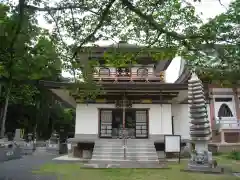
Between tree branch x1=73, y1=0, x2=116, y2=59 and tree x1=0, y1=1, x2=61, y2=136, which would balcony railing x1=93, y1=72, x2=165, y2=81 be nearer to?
tree x1=0, y1=1, x2=61, y2=136

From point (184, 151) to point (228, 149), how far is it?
405 centimetres

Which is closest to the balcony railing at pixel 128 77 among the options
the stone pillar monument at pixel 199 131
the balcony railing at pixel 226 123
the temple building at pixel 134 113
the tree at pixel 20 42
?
the temple building at pixel 134 113

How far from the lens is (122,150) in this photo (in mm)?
14625

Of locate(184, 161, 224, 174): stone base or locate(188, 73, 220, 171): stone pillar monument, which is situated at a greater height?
locate(188, 73, 220, 171): stone pillar monument

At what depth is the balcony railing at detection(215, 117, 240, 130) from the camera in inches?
773

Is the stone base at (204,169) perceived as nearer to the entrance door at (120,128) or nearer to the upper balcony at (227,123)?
the entrance door at (120,128)

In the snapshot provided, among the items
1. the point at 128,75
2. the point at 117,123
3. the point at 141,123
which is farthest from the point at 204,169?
the point at 128,75

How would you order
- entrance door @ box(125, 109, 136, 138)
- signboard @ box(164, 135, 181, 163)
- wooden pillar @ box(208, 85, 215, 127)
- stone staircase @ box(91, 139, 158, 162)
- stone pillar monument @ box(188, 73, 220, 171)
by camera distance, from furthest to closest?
wooden pillar @ box(208, 85, 215, 127) → entrance door @ box(125, 109, 136, 138) → stone staircase @ box(91, 139, 158, 162) → signboard @ box(164, 135, 181, 163) → stone pillar monument @ box(188, 73, 220, 171)

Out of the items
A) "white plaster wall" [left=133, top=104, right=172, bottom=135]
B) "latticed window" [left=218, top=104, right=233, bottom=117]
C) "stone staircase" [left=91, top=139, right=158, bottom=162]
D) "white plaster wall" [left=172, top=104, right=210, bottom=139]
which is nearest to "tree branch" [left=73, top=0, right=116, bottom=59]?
"stone staircase" [left=91, top=139, right=158, bottom=162]

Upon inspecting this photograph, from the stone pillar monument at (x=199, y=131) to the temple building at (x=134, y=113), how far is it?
146 inches

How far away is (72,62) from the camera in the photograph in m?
8.20

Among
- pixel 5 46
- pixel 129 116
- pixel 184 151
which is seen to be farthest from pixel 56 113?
pixel 5 46

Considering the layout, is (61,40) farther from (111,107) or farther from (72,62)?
(111,107)

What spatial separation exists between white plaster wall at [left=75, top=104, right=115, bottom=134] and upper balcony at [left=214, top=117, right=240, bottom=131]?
859 centimetres
